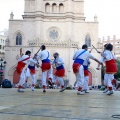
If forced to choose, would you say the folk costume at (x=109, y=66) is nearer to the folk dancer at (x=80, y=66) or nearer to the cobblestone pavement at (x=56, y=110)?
the folk dancer at (x=80, y=66)

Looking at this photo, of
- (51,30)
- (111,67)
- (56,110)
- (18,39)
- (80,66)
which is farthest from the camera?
(51,30)

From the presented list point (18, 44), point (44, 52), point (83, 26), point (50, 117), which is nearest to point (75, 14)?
point (83, 26)

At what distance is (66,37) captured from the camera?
157ft

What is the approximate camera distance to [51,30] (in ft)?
161

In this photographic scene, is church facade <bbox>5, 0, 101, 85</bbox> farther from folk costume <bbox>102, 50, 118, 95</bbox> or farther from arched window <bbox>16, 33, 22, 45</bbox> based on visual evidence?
folk costume <bbox>102, 50, 118, 95</bbox>

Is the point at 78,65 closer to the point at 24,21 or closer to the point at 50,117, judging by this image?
the point at 50,117

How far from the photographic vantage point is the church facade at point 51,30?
47.0 metres

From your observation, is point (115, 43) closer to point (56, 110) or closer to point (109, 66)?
point (109, 66)

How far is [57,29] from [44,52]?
37691 millimetres

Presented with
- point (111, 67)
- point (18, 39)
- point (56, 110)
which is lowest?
point (56, 110)

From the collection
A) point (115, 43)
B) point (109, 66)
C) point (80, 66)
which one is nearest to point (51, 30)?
point (109, 66)

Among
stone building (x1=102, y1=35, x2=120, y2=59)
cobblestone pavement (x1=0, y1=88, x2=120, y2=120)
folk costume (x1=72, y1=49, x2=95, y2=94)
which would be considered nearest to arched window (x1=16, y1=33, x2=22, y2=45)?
folk costume (x1=72, y1=49, x2=95, y2=94)

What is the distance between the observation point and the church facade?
154 ft

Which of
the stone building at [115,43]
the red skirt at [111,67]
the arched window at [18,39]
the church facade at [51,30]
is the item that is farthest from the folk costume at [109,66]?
the stone building at [115,43]
